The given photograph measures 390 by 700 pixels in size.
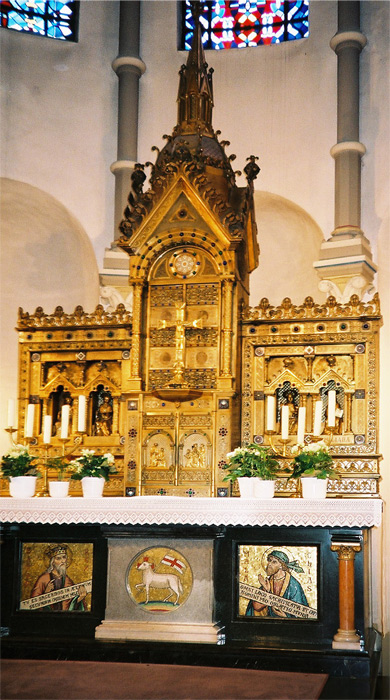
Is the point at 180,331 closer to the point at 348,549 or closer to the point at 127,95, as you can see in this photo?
the point at 348,549

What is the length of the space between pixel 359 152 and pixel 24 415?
19.8 ft

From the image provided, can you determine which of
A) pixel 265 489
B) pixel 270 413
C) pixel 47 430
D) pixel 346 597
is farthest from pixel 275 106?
pixel 346 597

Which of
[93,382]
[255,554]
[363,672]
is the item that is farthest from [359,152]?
[363,672]

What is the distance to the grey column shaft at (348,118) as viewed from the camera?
12.9 meters

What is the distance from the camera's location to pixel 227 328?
1000 cm

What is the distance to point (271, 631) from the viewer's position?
834 cm

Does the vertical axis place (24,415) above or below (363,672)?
above

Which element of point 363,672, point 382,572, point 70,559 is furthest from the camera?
point 382,572

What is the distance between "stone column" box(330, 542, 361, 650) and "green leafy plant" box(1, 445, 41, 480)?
129 inches

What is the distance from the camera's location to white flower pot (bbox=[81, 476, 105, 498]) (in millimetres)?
9297

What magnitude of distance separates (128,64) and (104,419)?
6.33 meters

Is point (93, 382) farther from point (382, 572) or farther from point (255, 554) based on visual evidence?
point (382, 572)

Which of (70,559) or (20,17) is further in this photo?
(20,17)

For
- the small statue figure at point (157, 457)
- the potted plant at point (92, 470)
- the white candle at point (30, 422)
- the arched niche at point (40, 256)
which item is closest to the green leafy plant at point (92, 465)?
the potted plant at point (92, 470)
